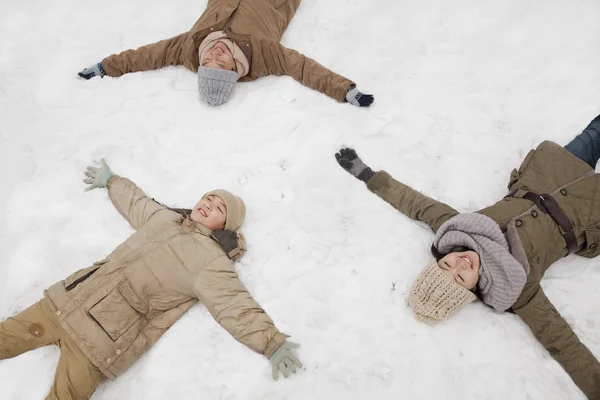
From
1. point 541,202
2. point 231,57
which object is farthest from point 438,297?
point 231,57

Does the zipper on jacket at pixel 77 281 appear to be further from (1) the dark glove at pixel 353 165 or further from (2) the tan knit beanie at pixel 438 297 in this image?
(2) the tan knit beanie at pixel 438 297

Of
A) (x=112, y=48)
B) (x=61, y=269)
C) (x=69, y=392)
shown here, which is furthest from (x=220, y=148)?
(x=69, y=392)

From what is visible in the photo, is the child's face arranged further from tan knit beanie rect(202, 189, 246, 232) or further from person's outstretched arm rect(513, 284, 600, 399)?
person's outstretched arm rect(513, 284, 600, 399)

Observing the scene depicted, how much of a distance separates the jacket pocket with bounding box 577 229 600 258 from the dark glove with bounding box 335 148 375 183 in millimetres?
1812

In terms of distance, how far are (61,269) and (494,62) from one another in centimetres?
475

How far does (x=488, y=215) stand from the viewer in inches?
141

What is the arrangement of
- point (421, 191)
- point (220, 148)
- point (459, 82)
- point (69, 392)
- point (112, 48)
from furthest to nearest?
point (112, 48)
point (459, 82)
point (220, 148)
point (421, 191)
point (69, 392)

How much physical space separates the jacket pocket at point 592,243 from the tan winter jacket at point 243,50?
2.58 m

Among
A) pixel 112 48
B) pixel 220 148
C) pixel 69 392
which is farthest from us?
pixel 112 48

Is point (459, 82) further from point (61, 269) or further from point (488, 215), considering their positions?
point (61, 269)

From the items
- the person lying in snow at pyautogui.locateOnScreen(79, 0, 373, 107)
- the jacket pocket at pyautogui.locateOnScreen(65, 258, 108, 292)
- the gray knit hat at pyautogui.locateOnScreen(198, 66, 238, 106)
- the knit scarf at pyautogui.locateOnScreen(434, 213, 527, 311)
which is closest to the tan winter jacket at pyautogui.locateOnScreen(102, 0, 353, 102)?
the person lying in snow at pyautogui.locateOnScreen(79, 0, 373, 107)

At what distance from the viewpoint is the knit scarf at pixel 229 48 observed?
4590mm

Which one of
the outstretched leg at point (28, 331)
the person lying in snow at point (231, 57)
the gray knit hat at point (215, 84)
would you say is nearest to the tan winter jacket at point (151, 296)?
the outstretched leg at point (28, 331)

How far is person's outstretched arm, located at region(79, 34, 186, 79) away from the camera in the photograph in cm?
472
